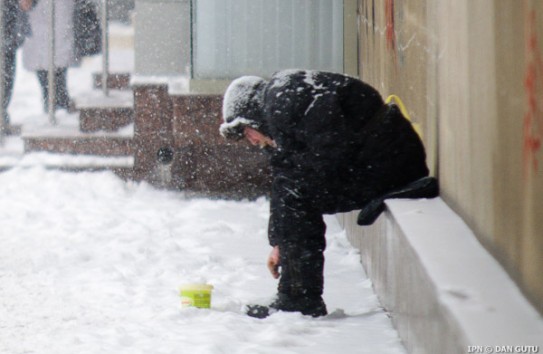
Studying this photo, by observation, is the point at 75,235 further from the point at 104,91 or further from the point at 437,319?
the point at 437,319

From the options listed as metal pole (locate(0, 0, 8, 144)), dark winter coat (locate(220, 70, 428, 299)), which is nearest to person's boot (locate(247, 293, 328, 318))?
dark winter coat (locate(220, 70, 428, 299))

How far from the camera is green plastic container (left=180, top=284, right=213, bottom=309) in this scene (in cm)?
618

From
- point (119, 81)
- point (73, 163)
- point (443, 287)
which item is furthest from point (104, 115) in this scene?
point (443, 287)

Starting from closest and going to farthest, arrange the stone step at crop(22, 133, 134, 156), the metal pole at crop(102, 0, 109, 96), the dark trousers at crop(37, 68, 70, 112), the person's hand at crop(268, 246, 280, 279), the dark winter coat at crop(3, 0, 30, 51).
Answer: the person's hand at crop(268, 246, 280, 279), the stone step at crop(22, 133, 134, 156), the metal pole at crop(102, 0, 109, 96), the dark winter coat at crop(3, 0, 30, 51), the dark trousers at crop(37, 68, 70, 112)

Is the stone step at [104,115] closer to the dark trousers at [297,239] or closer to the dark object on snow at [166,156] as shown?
the dark object on snow at [166,156]

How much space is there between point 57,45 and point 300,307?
323 inches

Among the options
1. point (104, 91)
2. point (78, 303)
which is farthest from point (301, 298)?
point (104, 91)

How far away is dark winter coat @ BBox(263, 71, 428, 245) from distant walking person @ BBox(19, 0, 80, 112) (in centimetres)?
788

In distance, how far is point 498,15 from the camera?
13.9ft

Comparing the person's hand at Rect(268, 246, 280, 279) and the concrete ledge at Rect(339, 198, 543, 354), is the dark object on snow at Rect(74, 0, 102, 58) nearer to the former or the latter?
the person's hand at Rect(268, 246, 280, 279)

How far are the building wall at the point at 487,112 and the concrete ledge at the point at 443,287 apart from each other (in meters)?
0.08

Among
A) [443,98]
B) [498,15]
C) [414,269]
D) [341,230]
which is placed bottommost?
[341,230]

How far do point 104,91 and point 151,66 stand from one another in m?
1.11

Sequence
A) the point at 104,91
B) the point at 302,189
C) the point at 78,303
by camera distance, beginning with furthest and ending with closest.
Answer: the point at 104,91, the point at 78,303, the point at 302,189
